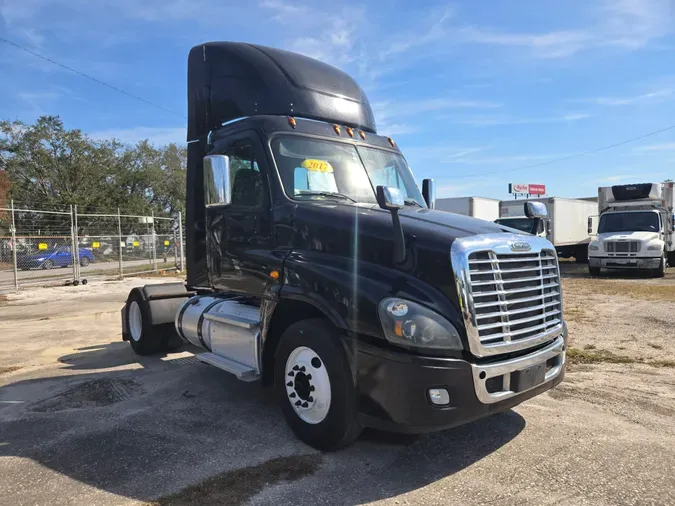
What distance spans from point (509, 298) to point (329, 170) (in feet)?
6.78

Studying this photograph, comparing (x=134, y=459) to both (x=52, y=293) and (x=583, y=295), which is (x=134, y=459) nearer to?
(x=583, y=295)

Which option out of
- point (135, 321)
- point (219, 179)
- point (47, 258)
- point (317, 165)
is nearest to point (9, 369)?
point (135, 321)

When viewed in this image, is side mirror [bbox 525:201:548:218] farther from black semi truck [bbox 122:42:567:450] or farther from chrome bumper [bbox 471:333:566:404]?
chrome bumper [bbox 471:333:566:404]

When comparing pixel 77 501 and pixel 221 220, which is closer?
pixel 77 501

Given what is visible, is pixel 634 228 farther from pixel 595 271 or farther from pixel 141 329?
pixel 141 329

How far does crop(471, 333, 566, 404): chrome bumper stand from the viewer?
3.32 metres

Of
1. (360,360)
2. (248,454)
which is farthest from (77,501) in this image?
(360,360)

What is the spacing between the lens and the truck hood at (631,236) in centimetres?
1762

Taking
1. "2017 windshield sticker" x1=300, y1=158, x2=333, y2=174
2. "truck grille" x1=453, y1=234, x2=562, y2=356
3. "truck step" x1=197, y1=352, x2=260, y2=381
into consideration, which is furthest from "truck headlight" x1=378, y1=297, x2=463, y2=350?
"2017 windshield sticker" x1=300, y1=158, x2=333, y2=174

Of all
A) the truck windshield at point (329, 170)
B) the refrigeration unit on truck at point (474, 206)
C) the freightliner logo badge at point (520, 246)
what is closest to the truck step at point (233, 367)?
the truck windshield at point (329, 170)

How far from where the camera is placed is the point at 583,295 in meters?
13.2

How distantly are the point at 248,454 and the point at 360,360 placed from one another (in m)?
1.21

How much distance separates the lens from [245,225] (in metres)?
4.90

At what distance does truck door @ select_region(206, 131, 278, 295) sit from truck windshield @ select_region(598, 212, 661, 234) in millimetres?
17893
